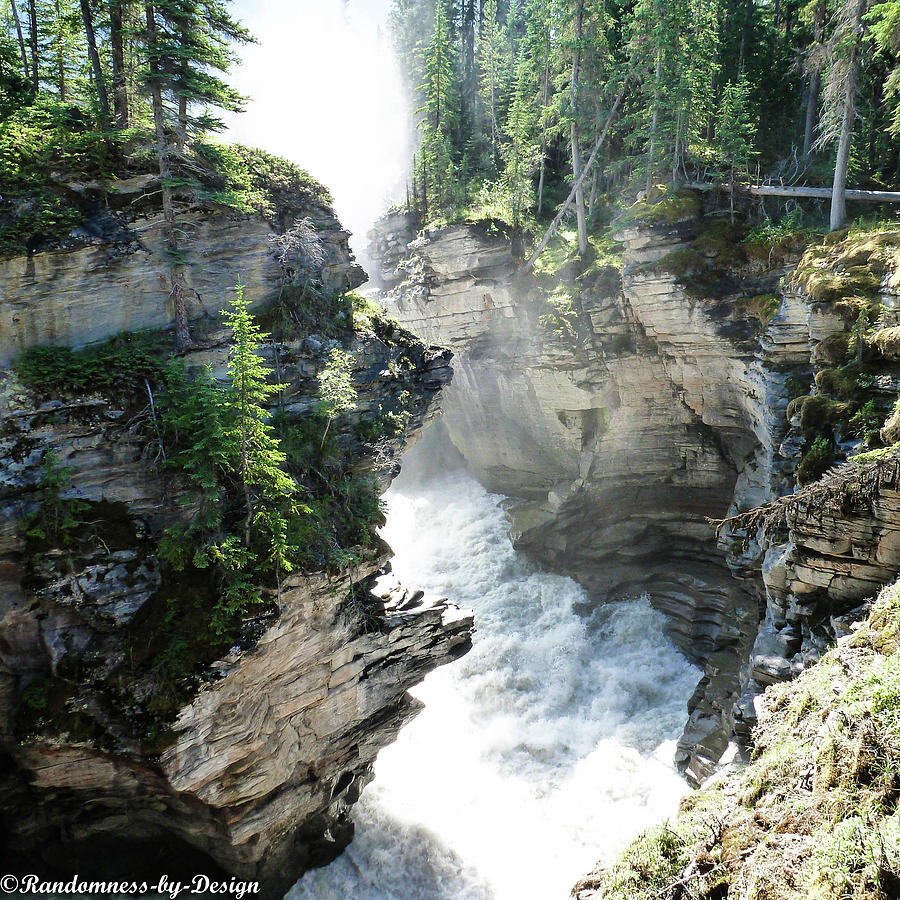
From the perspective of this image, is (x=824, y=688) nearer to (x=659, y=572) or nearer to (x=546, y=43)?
(x=659, y=572)

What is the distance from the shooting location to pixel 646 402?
23656 millimetres

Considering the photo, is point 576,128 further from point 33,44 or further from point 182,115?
point 33,44

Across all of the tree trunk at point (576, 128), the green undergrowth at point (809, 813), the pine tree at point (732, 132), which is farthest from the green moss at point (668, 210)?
the green undergrowth at point (809, 813)

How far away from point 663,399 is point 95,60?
22.8 m

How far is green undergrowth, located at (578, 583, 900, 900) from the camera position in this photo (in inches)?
184

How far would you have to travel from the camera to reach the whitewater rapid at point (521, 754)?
15203 mm

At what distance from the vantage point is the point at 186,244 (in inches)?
596

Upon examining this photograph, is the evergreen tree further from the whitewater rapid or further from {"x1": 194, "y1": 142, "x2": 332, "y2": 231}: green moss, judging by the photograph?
the whitewater rapid

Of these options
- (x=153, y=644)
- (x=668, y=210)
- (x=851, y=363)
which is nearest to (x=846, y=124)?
(x=668, y=210)

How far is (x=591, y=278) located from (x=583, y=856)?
21510 millimetres

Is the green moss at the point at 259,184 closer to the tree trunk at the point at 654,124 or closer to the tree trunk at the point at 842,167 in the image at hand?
the tree trunk at the point at 654,124

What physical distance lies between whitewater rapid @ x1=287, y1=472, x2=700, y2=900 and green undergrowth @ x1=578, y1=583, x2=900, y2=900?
7702 mm

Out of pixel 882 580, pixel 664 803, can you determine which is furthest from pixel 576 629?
pixel 882 580

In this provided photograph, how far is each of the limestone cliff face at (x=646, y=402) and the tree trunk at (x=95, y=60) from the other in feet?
49.8
